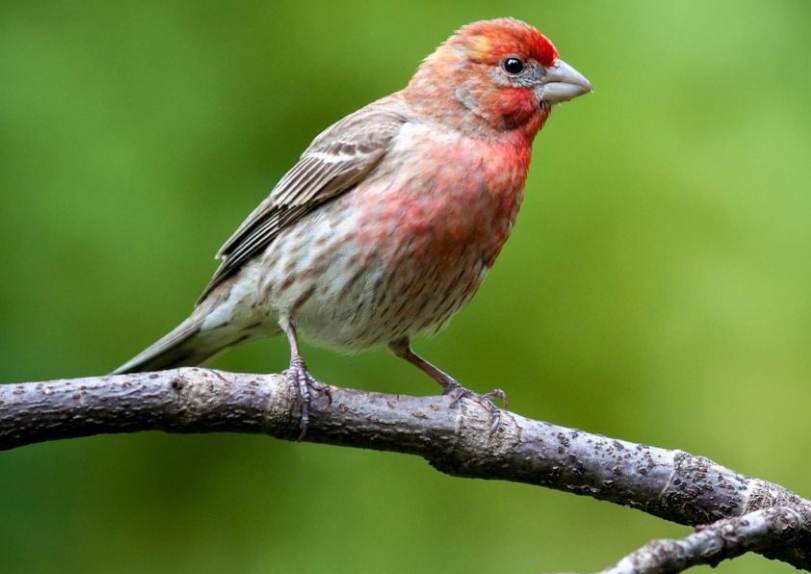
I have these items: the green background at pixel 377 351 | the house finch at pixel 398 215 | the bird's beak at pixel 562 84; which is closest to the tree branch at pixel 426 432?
the house finch at pixel 398 215

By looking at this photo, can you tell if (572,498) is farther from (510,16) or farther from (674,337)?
(510,16)

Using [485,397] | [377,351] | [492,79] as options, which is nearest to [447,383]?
[485,397]

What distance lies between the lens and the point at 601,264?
533 centimetres

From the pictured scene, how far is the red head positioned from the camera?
18.6 feet

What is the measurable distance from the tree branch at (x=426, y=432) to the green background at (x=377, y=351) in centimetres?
95

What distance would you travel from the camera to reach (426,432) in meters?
4.28

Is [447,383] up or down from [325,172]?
down

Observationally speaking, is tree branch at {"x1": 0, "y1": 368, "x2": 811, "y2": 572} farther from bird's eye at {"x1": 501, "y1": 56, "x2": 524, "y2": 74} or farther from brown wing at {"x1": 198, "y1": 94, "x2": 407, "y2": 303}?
bird's eye at {"x1": 501, "y1": 56, "x2": 524, "y2": 74}

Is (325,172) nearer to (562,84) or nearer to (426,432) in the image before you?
(562,84)

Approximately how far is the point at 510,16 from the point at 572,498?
2.17 m

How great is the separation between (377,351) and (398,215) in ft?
2.27

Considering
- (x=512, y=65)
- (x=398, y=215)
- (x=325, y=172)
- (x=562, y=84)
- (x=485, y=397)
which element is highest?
(x=512, y=65)

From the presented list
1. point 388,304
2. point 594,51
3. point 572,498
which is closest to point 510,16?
point 594,51

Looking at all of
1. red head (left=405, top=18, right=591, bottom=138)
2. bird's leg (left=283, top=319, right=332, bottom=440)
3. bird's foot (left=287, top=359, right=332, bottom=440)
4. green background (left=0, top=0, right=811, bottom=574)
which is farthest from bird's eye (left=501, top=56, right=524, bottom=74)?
bird's foot (left=287, top=359, right=332, bottom=440)
